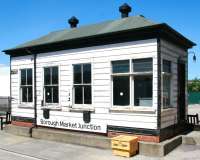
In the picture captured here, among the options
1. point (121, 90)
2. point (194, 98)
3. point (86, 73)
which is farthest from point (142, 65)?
point (194, 98)

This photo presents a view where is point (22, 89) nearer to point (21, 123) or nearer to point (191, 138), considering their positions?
point (21, 123)

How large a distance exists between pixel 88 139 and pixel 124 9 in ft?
19.9

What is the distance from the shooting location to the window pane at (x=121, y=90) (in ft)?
36.6

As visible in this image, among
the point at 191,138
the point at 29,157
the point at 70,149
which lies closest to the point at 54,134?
the point at 70,149

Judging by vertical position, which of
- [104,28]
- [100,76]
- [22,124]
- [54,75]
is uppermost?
[104,28]

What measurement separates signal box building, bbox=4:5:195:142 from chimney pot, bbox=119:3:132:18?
4cm

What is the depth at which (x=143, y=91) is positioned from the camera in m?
10.8

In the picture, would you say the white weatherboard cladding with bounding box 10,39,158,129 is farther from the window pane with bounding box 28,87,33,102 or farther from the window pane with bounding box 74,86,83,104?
the window pane with bounding box 28,87,33,102

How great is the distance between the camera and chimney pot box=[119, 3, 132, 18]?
44.6ft

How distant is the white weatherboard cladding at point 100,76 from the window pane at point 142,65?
16 centimetres

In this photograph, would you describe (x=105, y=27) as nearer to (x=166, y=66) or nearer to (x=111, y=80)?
(x=111, y=80)

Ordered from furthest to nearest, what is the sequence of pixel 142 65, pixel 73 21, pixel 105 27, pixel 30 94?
1. pixel 73 21
2. pixel 30 94
3. pixel 105 27
4. pixel 142 65

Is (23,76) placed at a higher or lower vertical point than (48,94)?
higher

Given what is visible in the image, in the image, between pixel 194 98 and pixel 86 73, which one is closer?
pixel 86 73
